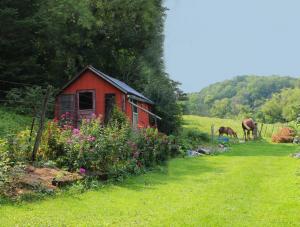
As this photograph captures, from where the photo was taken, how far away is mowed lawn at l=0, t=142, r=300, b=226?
923 cm

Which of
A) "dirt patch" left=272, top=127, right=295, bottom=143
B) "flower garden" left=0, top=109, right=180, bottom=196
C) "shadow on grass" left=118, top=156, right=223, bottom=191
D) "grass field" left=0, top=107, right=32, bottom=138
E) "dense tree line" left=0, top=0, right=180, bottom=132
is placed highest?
"dense tree line" left=0, top=0, right=180, bottom=132

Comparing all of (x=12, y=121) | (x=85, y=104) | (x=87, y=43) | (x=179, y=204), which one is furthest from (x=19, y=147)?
(x=87, y=43)

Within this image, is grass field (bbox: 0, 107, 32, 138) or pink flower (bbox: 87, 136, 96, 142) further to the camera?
grass field (bbox: 0, 107, 32, 138)

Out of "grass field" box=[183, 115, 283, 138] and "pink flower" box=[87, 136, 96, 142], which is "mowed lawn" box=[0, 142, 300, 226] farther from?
"grass field" box=[183, 115, 283, 138]

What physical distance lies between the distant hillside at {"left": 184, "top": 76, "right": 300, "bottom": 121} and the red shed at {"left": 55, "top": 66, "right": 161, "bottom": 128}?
4144 inches

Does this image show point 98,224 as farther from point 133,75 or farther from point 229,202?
point 133,75

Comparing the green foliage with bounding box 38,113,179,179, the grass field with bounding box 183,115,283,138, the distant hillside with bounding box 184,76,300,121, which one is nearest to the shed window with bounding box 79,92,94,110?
the green foliage with bounding box 38,113,179,179

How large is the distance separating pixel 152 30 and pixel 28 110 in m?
17.1

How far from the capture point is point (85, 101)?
31.6 meters

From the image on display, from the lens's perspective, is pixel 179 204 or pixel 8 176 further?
pixel 8 176

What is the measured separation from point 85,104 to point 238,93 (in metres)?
134

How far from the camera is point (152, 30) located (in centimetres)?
4162

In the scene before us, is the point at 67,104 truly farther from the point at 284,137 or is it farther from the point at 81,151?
the point at 284,137

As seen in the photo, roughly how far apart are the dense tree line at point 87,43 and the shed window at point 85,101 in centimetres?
422
